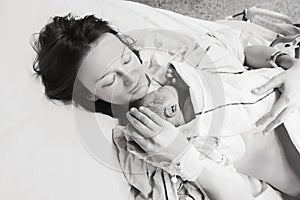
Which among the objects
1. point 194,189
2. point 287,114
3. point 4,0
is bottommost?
point 194,189

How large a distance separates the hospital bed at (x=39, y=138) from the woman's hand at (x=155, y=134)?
0.11 metres

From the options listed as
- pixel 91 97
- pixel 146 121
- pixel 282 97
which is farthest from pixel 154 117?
pixel 282 97

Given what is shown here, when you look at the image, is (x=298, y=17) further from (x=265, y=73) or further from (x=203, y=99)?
(x=203, y=99)

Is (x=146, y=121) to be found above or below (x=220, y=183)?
above

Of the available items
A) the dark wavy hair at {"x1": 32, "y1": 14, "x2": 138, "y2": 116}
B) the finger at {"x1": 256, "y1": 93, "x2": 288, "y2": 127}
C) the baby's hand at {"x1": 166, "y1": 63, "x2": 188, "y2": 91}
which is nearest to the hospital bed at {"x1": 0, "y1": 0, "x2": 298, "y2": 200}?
the dark wavy hair at {"x1": 32, "y1": 14, "x2": 138, "y2": 116}

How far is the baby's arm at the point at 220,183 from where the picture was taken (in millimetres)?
833

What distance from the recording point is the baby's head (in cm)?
82

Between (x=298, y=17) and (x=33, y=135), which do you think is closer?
(x=33, y=135)

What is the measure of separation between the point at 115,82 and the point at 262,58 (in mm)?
315

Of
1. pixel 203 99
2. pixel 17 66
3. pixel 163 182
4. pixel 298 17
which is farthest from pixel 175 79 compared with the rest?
pixel 298 17

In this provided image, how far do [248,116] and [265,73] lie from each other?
10 centimetres

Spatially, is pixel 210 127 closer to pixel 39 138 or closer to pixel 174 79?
pixel 174 79

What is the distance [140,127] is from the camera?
0.79 m

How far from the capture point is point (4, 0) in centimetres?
94
